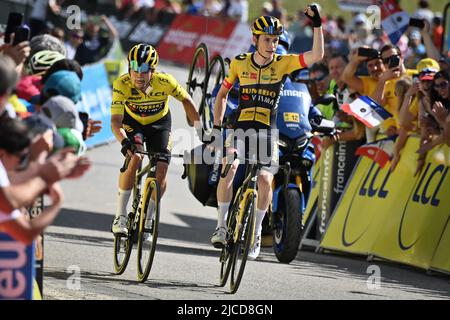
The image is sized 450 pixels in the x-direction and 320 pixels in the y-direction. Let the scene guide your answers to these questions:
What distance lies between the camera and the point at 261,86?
1079 centimetres

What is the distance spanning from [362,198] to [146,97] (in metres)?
3.49

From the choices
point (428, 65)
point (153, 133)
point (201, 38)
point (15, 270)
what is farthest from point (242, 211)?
point (201, 38)

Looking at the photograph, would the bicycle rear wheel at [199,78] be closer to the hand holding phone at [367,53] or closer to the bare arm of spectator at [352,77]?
the bare arm of spectator at [352,77]

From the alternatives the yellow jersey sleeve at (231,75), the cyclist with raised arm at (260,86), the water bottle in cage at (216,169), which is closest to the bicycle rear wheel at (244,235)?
the cyclist with raised arm at (260,86)

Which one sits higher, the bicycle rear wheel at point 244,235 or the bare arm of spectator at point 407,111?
the bare arm of spectator at point 407,111

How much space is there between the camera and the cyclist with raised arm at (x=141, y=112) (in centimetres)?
1048

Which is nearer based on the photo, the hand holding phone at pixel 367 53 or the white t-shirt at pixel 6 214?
the white t-shirt at pixel 6 214

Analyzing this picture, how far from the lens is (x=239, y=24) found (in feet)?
104

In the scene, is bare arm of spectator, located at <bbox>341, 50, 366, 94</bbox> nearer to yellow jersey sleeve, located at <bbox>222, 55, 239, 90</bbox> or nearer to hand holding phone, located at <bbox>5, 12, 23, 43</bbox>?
yellow jersey sleeve, located at <bbox>222, 55, 239, 90</bbox>

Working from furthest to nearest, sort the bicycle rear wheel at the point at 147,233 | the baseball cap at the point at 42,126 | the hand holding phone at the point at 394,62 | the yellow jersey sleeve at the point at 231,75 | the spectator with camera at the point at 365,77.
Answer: the spectator with camera at the point at 365,77, the hand holding phone at the point at 394,62, the yellow jersey sleeve at the point at 231,75, the bicycle rear wheel at the point at 147,233, the baseball cap at the point at 42,126

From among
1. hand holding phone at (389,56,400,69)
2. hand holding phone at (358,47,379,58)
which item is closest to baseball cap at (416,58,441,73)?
hand holding phone at (389,56,400,69)

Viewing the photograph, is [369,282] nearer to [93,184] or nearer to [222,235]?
[222,235]

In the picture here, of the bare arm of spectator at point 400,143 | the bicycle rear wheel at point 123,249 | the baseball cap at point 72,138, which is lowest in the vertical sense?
the bicycle rear wheel at point 123,249
